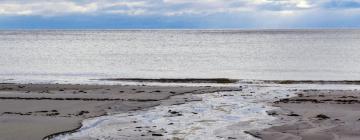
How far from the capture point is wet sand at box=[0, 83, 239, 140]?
1452 centimetres

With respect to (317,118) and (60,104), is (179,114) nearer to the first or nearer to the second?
(317,118)

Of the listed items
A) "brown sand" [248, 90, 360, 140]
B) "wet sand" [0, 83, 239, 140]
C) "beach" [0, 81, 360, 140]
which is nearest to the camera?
"brown sand" [248, 90, 360, 140]

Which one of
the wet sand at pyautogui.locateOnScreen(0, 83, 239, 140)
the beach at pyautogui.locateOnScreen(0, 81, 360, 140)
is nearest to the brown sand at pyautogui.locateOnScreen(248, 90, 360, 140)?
the beach at pyautogui.locateOnScreen(0, 81, 360, 140)

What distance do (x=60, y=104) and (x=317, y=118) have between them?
10.3m

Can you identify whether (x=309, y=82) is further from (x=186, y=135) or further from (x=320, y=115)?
(x=186, y=135)

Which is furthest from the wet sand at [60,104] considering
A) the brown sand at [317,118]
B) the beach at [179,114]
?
the brown sand at [317,118]

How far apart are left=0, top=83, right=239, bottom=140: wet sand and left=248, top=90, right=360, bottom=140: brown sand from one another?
5.01m

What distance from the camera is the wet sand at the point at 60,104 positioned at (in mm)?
14516

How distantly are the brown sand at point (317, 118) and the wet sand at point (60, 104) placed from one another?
5.01 meters

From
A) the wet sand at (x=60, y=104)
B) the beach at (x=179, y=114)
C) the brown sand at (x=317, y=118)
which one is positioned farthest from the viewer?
the wet sand at (x=60, y=104)

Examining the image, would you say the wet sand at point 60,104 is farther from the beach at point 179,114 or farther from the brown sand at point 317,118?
the brown sand at point 317,118

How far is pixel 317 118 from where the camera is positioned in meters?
16.1

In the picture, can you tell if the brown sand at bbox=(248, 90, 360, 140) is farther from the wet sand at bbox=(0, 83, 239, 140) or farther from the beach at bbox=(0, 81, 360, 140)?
the wet sand at bbox=(0, 83, 239, 140)

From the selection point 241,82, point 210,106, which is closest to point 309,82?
point 241,82
